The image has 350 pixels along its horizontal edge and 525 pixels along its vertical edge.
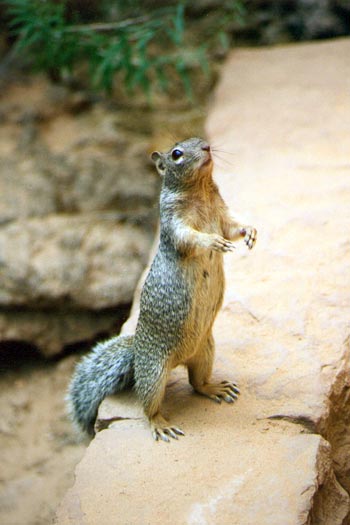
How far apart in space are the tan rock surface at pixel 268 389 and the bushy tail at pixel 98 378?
9 centimetres

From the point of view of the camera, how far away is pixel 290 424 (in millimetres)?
3680

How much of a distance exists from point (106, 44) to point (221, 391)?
4023 mm

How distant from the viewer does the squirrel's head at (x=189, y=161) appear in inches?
143

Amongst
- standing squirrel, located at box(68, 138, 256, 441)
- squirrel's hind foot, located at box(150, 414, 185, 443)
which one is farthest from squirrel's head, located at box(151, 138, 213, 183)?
squirrel's hind foot, located at box(150, 414, 185, 443)

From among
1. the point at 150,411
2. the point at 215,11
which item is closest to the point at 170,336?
the point at 150,411

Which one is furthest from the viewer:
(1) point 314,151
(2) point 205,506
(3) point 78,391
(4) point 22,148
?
(4) point 22,148

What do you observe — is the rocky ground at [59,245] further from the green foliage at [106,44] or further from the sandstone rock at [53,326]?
the green foliage at [106,44]

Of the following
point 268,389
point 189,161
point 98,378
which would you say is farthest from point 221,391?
point 189,161

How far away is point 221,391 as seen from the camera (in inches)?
156

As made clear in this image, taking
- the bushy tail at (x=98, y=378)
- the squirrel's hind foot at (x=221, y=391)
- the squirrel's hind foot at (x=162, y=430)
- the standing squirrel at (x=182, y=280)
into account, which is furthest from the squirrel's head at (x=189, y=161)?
the squirrel's hind foot at (x=162, y=430)

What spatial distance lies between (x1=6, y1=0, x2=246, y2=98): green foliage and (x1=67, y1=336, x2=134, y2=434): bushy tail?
3.28 meters

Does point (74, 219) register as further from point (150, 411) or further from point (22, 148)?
→ point (150, 411)

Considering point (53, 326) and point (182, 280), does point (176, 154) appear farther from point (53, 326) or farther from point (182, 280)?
point (53, 326)

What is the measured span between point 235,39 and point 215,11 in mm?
402
